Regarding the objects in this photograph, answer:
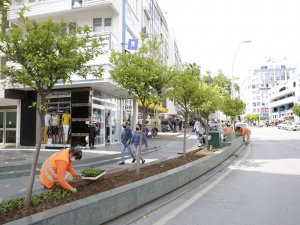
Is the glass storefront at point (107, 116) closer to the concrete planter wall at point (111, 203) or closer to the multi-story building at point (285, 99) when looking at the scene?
the concrete planter wall at point (111, 203)

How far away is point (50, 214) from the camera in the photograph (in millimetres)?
3920

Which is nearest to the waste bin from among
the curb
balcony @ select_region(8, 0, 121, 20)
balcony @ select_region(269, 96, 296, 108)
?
the curb

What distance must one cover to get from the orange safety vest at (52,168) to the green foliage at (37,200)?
27 centimetres

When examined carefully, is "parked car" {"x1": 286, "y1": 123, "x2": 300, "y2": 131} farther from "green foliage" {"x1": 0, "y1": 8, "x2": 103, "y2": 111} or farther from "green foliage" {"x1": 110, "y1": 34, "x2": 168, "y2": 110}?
"green foliage" {"x1": 0, "y1": 8, "x2": 103, "y2": 111}

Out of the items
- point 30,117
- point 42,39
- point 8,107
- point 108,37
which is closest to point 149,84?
point 42,39

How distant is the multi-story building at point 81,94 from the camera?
56.9ft

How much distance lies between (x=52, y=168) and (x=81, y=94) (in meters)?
12.0

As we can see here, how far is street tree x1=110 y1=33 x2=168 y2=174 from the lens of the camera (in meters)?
8.27

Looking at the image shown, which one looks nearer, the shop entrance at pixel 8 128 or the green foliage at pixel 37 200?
the green foliage at pixel 37 200

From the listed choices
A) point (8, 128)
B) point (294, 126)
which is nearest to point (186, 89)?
point (8, 128)

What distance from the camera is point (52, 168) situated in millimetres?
5961

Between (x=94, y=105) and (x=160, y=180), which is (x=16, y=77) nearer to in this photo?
(x=160, y=180)

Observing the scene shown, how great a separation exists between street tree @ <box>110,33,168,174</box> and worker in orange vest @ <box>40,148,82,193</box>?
119 inches

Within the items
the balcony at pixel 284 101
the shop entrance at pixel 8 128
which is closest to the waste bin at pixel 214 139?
the shop entrance at pixel 8 128
